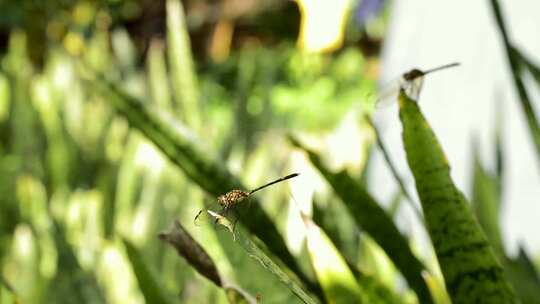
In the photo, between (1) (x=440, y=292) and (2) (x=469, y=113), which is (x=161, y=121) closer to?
(1) (x=440, y=292)

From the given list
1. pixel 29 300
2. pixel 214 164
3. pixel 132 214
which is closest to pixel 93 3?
pixel 132 214

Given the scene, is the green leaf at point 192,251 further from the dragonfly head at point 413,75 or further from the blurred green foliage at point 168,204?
the dragonfly head at point 413,75

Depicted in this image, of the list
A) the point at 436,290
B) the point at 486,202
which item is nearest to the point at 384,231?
the point at 436,290

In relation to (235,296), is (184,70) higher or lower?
higher

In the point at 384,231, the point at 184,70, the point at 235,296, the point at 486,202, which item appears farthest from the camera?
the point at 184,70

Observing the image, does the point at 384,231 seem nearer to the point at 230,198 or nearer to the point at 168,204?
the point at 230,198
